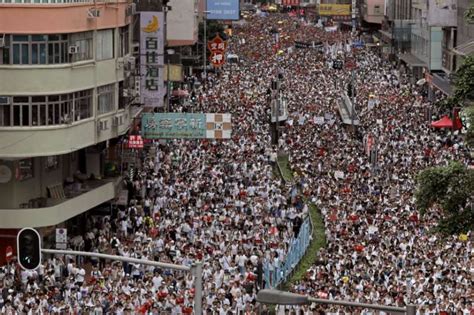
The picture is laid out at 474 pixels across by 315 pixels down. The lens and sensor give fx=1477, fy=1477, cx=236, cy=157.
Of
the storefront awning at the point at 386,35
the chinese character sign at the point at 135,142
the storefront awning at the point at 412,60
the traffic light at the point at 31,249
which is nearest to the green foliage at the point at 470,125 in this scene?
the traffic light at the point at 31,249

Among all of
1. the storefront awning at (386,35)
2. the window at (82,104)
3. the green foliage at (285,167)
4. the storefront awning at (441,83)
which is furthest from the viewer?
the storefront awning at (386,35)

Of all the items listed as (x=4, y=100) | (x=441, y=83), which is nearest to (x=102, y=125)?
(x=4, y=100)

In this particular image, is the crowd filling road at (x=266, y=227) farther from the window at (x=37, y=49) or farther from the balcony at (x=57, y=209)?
the window at (x=37, y=49)

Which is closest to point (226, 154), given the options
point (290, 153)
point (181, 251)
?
point (290, 153)

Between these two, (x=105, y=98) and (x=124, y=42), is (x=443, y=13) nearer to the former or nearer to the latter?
(x=124, y=42)

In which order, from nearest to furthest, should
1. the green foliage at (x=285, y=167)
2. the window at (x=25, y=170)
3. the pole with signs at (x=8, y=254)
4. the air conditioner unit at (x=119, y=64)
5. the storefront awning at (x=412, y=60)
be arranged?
the pole with signs at (x=8, y=254) → the window at (x=25, y=170) → the air conditioner unit at (x=119, y=64) → the green foliage at (x=285, y=167) → the storefront awning at (x=412, y=60)

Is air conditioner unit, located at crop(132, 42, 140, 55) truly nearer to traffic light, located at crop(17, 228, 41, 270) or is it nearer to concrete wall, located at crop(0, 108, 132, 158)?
concrete wall, located at crop(0, 108, 132, 158)

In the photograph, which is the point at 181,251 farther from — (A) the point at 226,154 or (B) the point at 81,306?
(A) the point at 226,154
